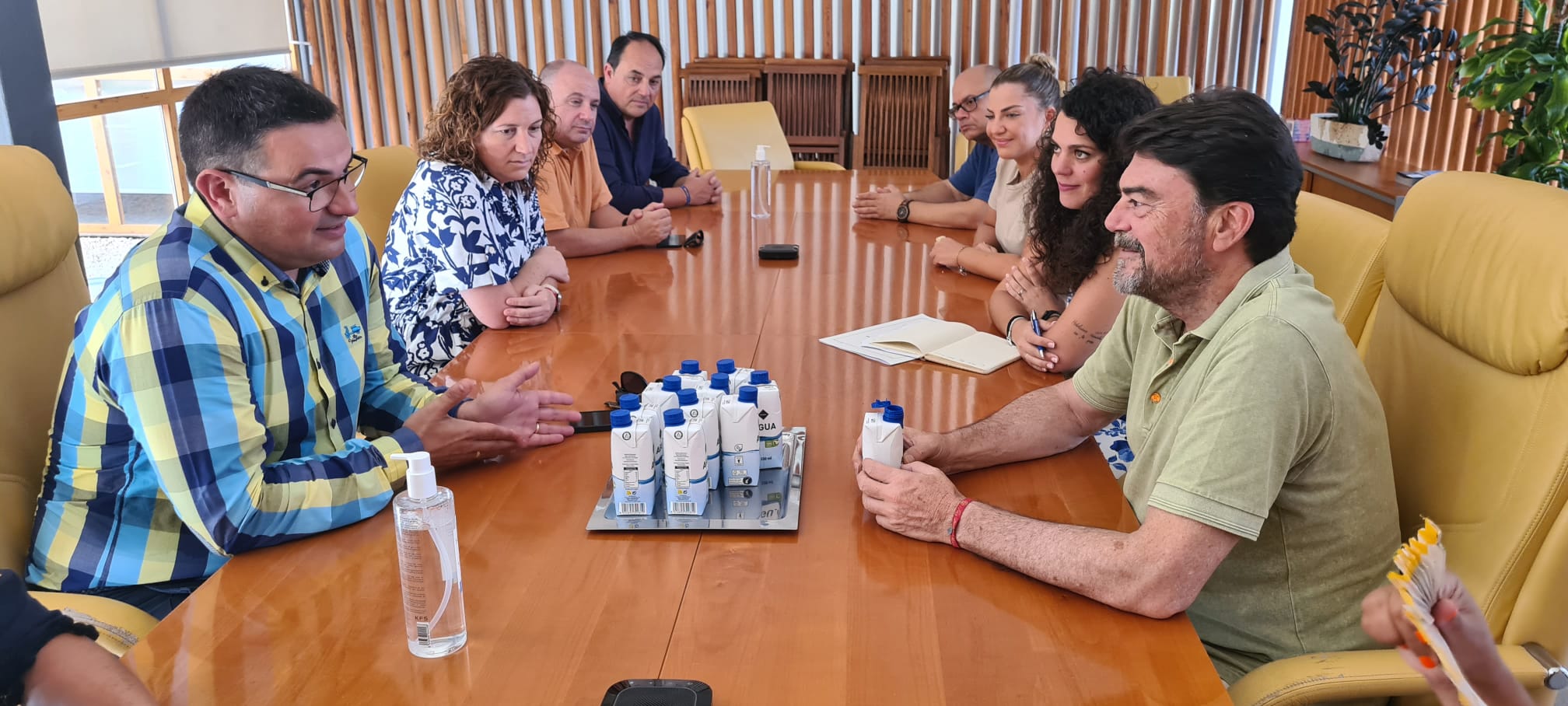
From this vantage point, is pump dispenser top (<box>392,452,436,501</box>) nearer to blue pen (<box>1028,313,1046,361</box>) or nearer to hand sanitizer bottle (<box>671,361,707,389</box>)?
hand sanitizer bottle (<box>671,361,707,389</box>)

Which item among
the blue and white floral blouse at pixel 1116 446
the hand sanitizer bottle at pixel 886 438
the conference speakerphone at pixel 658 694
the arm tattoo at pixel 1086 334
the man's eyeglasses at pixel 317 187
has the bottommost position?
the blue and white floral blouse at pixel 1116 446

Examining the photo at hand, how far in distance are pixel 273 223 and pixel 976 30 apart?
627 cm

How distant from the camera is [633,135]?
15.3ft

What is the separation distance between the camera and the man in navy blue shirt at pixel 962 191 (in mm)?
3865

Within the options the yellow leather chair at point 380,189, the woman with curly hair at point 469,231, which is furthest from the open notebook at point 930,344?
the yellow leather chair at point 380,189

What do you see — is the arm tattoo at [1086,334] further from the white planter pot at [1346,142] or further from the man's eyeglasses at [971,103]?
the white planter pot at [1346,142]

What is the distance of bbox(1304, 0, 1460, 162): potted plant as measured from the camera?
15.7 ft

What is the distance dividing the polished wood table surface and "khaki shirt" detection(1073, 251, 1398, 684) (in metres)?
0.17

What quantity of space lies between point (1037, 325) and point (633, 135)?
2.66 meters

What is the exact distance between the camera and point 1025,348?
235 cm

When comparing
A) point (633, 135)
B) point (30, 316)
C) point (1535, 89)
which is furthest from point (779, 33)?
point (30, 316)

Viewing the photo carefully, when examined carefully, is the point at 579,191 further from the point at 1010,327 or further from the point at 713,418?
the point at 713,418

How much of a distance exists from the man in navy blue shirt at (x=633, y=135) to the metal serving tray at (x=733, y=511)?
2.70m

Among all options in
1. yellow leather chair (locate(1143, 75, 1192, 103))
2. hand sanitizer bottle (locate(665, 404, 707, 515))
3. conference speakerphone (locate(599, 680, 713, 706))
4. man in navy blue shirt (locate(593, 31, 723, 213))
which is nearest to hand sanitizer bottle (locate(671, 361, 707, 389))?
hand sanitizer bottle (locate(665, 404, 707, 515))
